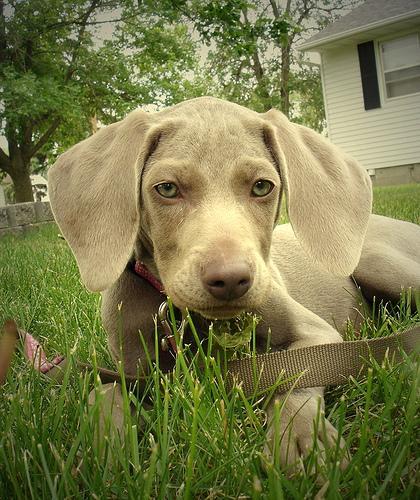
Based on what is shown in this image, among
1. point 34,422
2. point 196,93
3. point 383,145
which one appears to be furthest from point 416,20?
point 34,422

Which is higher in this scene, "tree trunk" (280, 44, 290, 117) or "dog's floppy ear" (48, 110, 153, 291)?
"tree trunk" (280, 44, 290, 117)

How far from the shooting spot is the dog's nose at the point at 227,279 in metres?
1.80

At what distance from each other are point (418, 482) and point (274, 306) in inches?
48.4

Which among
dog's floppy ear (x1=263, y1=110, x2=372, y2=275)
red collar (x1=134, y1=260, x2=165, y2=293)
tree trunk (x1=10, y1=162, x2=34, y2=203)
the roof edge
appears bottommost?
red collar (x1=134, y1=260, x2=165, y2=293)

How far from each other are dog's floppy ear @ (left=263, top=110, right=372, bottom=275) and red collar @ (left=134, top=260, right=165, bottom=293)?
2.00 ft

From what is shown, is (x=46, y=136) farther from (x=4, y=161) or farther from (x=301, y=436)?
(x=301, y=436)

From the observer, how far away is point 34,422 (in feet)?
5.49

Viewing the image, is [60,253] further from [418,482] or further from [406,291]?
[418,482]

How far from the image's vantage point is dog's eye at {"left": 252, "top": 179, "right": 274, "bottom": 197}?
89.2 inches

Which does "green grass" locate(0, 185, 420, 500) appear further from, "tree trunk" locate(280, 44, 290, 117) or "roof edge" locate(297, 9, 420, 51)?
"tree trunk" locate(280, 44, 290, 117)

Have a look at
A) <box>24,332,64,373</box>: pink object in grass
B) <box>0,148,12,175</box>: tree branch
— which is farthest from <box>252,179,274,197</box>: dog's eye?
<box>0,148,12,175</box>: tree branch

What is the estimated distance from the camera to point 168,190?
2.20 metres

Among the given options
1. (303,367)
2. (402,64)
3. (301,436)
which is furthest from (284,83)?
(301,436)

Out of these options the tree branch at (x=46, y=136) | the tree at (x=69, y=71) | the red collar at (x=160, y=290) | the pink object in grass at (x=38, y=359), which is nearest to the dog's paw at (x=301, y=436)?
the red collar at (x=160, y=290)
